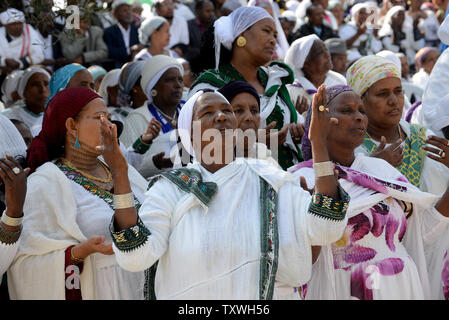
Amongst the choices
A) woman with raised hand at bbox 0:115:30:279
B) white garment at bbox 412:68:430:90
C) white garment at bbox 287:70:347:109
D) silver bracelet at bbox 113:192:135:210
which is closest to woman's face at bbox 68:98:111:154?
woman with raised hand at bbox 0:115:30:279

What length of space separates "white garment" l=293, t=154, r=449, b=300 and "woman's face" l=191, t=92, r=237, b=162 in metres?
0.65

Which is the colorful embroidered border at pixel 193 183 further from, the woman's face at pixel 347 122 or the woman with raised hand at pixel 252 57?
the woman with raised hand at pixel 252 57

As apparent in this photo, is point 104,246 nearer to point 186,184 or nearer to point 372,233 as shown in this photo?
point 186,184

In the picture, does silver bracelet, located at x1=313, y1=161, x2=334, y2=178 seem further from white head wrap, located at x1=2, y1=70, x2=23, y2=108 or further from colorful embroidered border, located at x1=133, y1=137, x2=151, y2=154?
white head wrap, located at x1=2, y1=70, x2=23, y2=108

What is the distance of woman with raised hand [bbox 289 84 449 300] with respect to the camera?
13.4 feet

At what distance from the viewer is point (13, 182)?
3.81 metres

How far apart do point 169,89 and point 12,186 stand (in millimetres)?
3395

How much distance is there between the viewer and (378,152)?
15.4ft

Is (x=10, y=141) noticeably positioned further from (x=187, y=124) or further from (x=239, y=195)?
(x=239, y=195)

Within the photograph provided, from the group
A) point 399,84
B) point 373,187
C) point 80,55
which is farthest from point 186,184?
point 80,55

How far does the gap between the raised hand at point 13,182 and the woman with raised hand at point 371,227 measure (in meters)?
1.57

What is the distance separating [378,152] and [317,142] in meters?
1.41

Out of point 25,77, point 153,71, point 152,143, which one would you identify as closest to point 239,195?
point 152,143

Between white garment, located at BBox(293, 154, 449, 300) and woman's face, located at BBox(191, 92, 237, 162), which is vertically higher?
woman's face, located at BBox(191, 92, 237, 162)
